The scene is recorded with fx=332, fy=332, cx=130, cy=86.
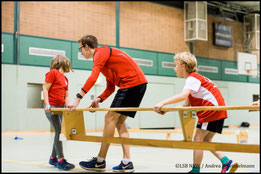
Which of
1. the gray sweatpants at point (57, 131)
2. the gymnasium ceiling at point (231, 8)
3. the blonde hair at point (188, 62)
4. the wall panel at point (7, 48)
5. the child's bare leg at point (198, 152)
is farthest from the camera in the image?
the gymnasium ceiling at point (231, 8)

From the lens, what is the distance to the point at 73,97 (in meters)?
14.4

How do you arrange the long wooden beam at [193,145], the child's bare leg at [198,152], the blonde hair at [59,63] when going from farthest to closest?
the blonde hair at [59,63]
the child's bare leg at [198,152]
the long wooden beam at [193,145]

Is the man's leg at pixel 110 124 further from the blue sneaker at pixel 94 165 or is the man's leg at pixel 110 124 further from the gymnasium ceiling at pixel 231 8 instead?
A: the gymnasium ceiling at pixel 231 8

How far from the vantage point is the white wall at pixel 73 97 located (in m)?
12.8

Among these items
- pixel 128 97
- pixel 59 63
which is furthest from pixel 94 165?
pixel 59 63

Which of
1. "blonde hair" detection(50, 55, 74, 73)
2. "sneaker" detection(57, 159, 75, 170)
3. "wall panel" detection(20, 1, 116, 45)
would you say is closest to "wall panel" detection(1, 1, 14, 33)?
"wall panel" detection(20, 1, 116, 45)

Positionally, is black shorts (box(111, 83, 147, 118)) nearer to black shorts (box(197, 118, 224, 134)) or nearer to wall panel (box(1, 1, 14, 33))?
black shorts (box(197, 118, 224, 134))

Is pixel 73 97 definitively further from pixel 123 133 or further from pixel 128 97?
pixel 128 97

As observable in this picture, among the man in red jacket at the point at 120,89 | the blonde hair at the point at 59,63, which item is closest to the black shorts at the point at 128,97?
the man in red jacket at the point at 120,89

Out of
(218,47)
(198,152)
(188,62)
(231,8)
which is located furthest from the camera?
(231,8)

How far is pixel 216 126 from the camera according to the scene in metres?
3.32

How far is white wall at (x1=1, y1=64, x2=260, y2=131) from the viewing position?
12750 millimetres

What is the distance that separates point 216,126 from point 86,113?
11736 mm

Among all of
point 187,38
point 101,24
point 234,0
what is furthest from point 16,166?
point 234,0
